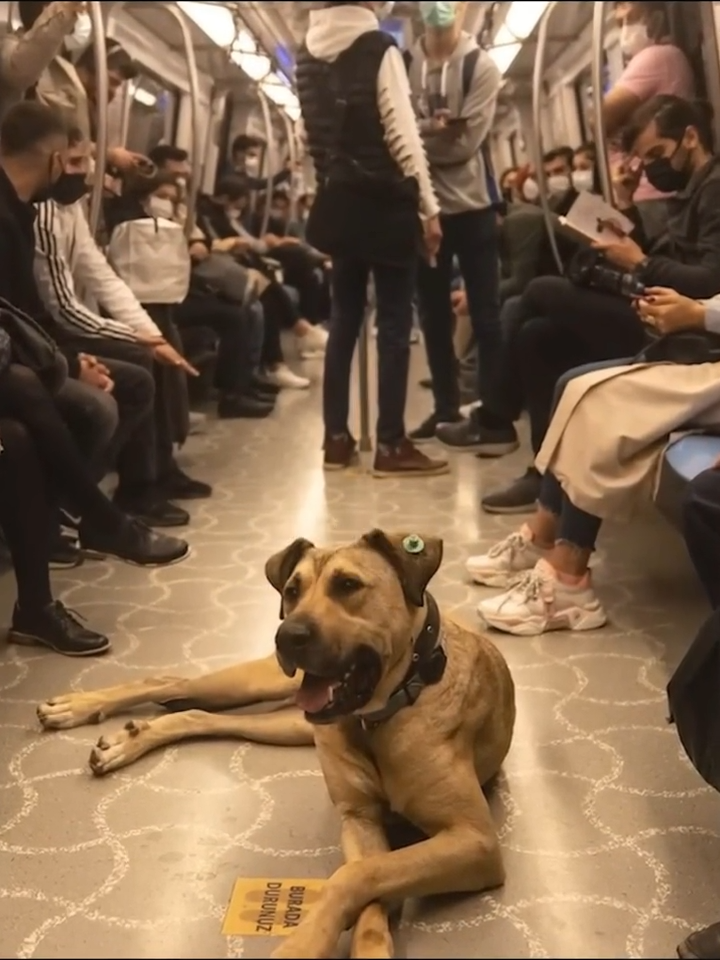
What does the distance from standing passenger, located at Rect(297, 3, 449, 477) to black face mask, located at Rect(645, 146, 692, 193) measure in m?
1.06

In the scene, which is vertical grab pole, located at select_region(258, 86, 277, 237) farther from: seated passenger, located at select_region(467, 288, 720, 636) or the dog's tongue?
the dog's tongue

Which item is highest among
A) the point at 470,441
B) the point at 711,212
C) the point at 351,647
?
the point at 711,212

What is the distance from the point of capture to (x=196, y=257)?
16.2ft

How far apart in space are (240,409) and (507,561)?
2.73 metres

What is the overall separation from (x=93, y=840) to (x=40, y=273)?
1.75 metres

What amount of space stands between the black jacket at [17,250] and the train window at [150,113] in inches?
73.2

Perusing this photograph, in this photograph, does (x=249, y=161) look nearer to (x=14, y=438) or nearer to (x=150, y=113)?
(x=150, y=113)

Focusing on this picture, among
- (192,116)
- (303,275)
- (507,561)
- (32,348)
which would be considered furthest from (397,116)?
(303,275)

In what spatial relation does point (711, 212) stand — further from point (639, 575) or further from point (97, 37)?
point (97, 37)

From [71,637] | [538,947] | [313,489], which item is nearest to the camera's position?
[538,947]

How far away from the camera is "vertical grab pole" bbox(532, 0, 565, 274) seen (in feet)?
12.4

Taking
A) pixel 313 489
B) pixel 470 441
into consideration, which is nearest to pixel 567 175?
pixel 470 441

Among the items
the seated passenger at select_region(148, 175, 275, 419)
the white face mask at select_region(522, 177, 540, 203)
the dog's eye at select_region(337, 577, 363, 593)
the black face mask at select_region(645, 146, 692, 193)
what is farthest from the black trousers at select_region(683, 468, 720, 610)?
the seated passenger at select_region(148, 175, 275, 419)

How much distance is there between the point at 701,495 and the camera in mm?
1717
